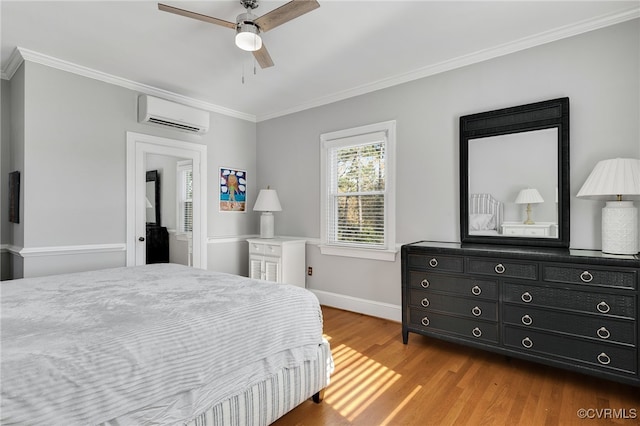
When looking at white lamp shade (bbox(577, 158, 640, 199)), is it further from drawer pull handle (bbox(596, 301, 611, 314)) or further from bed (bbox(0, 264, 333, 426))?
bed (bbox(0, 264, 333, 426))

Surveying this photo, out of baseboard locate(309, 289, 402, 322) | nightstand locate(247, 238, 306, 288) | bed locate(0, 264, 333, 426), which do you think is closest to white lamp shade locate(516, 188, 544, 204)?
baseboard locate(309, 289, 402, 322)

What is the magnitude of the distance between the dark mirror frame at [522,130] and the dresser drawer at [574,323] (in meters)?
0.62

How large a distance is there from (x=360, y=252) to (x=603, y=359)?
89.4 inches

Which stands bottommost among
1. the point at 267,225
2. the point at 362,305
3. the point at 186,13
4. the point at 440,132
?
the point at 362,305

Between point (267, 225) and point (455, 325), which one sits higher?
point (267, 225)

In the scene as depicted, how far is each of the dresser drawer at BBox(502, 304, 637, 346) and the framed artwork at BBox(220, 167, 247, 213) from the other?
3.60 metres

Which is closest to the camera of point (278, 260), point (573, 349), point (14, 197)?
point (573, 349)

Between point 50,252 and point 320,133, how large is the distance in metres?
3.17

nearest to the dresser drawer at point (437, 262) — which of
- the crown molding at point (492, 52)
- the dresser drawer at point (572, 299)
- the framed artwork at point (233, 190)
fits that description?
the dresser drawer at point (572, 299)

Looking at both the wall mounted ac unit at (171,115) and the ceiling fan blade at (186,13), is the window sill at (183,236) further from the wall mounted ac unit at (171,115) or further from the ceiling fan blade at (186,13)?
the ceiling fan blade at (186,13)

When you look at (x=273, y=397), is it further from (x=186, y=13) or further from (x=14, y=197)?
(x=14, y=197)

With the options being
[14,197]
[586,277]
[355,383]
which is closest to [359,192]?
[355,383]

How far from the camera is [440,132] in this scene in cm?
329

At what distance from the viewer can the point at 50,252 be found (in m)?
3.14
